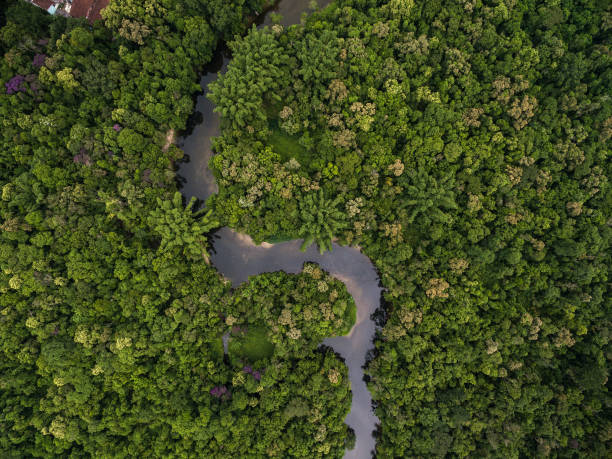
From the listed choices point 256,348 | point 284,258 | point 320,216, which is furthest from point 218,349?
point 320,216

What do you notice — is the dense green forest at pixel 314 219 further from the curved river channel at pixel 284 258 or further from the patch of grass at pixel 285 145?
the curved river channel at pixel 284 258

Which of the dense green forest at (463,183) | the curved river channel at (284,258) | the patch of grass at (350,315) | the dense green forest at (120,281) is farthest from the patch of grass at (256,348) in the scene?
the dense green forest at (463,183)

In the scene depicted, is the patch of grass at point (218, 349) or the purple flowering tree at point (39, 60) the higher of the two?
the purple flowering tree at point (39, 60)

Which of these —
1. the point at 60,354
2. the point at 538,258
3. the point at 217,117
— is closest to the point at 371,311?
the point at 538,258

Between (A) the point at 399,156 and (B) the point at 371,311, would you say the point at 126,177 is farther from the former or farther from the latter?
(B) the point at 371,311

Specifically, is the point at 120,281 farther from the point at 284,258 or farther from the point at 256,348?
the point at 284,258

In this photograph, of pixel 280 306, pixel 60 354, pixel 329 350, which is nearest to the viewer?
pixel 60 354
